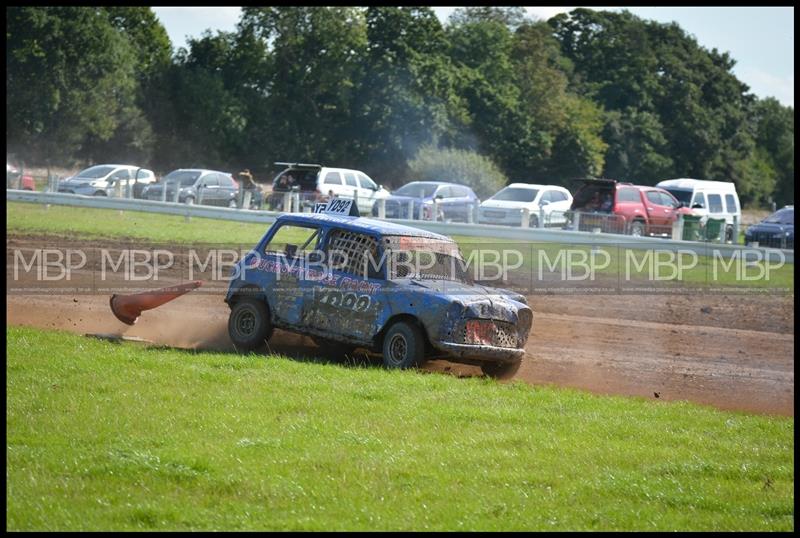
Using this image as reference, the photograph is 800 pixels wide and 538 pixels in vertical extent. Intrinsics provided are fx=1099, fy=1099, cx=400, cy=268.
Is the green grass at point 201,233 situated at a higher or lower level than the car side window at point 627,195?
lower

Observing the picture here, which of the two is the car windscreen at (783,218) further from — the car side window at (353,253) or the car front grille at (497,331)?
the car side window at (353,253)

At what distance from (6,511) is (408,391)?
4806 mm

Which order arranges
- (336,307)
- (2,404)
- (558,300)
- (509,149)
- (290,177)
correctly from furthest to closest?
(509,149), (290,177), (558,300), (336,307), (2,404)

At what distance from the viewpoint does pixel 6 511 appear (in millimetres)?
6547

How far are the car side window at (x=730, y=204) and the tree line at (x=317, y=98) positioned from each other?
17.5 meters

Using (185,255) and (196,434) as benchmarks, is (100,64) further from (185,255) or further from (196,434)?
(196,434)

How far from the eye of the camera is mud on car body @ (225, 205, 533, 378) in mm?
12039

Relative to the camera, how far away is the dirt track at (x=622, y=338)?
1285cm

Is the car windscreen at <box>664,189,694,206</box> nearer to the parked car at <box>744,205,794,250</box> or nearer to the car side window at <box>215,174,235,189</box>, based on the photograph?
the parked car at <box>744,205,794,250</box>

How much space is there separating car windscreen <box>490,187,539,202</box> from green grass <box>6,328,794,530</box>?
22.0 m

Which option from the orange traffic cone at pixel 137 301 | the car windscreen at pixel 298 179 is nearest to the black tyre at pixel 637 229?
the car windscreen at pixel 298 179

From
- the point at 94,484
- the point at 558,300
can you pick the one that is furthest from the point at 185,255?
the point at 94,484

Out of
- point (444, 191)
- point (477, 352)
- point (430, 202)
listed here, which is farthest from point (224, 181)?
point (477, 352)

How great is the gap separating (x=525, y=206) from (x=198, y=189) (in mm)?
9868
